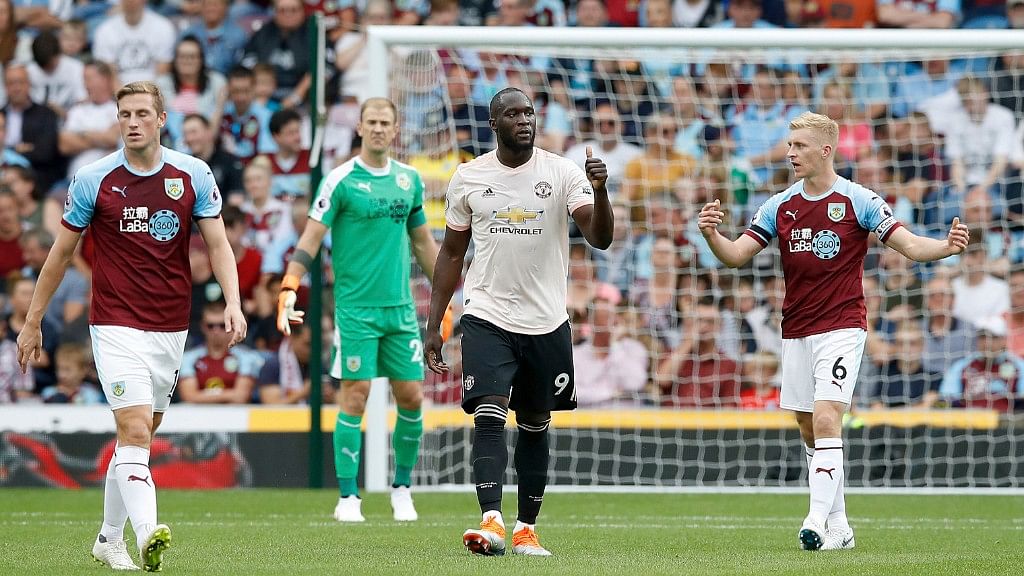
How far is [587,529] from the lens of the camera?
906 cm

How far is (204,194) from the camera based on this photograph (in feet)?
22.5

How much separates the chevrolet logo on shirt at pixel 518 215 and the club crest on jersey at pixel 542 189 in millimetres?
80

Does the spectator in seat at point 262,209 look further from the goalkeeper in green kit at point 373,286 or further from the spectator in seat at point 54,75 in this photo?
the goalkeeper in green kit at point 373,286

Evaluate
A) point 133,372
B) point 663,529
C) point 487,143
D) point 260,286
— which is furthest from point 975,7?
point 133,372

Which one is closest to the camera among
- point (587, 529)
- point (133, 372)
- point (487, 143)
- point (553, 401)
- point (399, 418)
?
point (133, 372)

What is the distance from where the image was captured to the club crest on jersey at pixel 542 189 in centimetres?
720

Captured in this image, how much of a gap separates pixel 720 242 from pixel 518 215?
4.02ft

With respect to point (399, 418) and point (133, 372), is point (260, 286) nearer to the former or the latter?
point (399, 418)

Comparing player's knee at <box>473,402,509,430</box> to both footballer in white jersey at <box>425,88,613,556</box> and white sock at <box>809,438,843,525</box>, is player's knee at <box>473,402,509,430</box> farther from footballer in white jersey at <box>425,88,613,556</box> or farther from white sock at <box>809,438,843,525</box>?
white sock at <box>809,438,843,525</box>

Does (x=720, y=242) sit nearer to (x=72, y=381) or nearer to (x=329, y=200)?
(x=329, y=200)

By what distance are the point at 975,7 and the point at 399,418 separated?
30.7 feet

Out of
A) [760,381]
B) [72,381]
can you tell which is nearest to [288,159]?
[72,381]

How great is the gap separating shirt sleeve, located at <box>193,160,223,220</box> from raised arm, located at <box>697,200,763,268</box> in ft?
8.00

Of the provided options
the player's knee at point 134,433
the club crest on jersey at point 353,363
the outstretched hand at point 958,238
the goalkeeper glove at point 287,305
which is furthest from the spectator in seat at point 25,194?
the outstretched hand at point 958,238
